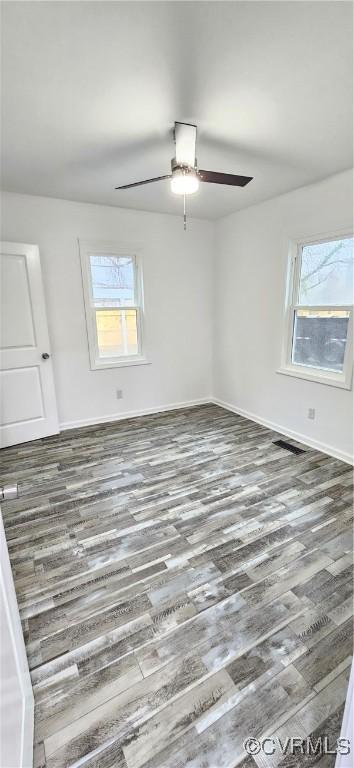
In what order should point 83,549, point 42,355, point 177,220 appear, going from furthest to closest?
point 177,220 → point 42,355 → point 83,549

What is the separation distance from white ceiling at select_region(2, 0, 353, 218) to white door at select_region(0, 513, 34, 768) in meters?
1.98

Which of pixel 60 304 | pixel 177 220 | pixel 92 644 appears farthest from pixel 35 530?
pixel 177 220

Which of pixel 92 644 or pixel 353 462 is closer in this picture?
pixel 92 644

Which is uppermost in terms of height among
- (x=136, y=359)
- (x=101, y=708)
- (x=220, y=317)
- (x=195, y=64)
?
(x=195, y=64)

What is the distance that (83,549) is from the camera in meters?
1.95

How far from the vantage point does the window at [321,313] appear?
9.16ft

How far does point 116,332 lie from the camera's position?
394cm

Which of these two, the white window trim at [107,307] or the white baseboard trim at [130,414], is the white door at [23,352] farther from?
the white window trim at [107,307]

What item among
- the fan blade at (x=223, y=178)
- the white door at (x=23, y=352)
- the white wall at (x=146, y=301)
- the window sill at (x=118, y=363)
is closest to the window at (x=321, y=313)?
the fan blade at (x=223, y=178)

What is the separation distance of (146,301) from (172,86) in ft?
7.99

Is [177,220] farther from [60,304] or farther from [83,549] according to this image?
[83,549]

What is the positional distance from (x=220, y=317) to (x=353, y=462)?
247cm

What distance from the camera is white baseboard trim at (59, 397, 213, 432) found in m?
3.85

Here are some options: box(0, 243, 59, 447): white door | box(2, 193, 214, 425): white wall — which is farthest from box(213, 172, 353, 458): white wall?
box(0, 243, 59, 447): white door
